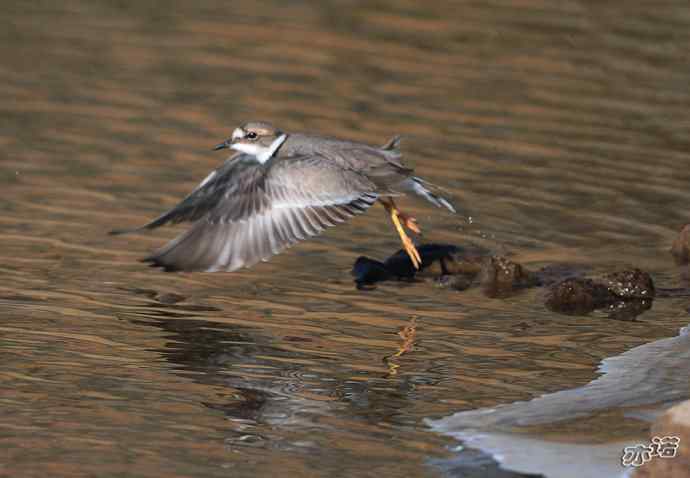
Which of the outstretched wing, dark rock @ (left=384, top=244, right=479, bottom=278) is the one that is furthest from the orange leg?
the outstretched wing

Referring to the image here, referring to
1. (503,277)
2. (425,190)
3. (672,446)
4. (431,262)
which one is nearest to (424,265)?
(431,262)

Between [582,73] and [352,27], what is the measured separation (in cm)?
308

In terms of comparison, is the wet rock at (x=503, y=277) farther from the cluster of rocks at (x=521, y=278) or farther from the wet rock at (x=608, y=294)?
the wet rock at (x=608, y=294)

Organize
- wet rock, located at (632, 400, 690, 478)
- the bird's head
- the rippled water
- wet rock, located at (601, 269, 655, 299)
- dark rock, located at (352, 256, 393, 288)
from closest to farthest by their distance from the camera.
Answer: wet rock, located at (632, 400, 690, 478)
the rippled water
wet rock, located at (601, 269, 655, 299)
the bird's head
dark rock, located at (352, 256, 393, 288)

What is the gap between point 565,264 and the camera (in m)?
10.5

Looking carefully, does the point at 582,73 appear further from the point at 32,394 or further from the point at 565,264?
the point at 32,394

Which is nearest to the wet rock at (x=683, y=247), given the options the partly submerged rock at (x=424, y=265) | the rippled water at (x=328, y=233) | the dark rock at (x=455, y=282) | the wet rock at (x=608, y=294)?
the rippled water at (x=328, y=233)

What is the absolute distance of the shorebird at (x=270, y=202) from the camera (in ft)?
30.2

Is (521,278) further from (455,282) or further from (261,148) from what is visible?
(261,148)

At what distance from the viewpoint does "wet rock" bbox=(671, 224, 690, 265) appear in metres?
10.6

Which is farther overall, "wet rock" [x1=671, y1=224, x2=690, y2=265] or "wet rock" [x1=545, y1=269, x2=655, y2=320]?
"wet rock" [x1=671, y1=224, x2=690, y2=265]

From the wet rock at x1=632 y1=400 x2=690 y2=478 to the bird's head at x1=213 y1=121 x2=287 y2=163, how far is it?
4192 millimetres

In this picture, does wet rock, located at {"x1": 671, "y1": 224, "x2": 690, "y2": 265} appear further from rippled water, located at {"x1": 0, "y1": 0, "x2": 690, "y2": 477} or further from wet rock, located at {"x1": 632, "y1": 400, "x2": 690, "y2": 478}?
wet rock, located at {"x1": 632, "y1": 400, "x2": 690, "y2": 478}

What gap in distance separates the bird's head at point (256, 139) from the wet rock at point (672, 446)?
4192mm
